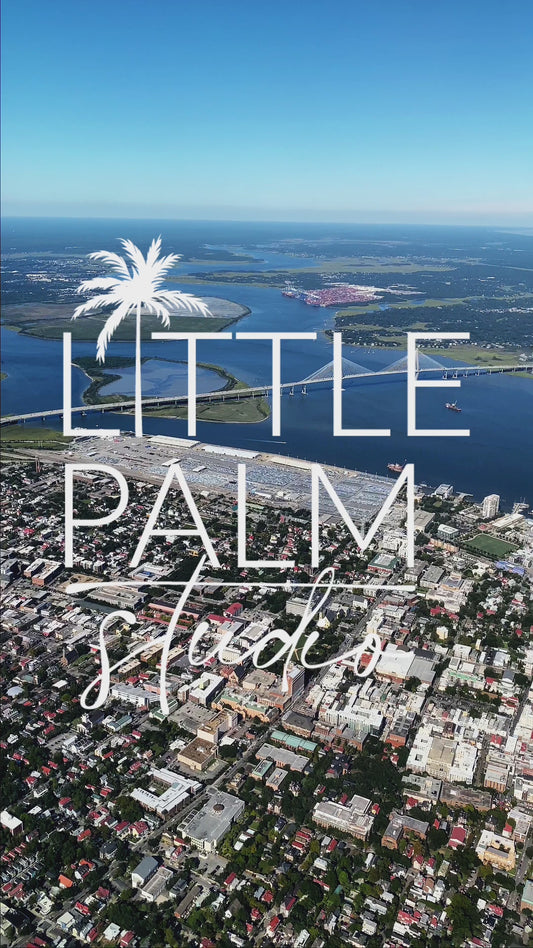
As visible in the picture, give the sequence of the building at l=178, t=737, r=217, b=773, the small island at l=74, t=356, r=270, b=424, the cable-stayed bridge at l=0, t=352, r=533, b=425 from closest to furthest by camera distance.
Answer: the building at l=178, t=737, r=217, b=773, the small island at l=74, t=356, r=270, b=424, the cable-stayed bridge at l=0, t=352, r=533, b=425

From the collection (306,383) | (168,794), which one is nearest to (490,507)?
(168,794)

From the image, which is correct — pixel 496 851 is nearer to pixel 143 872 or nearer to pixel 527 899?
pixel 527 899

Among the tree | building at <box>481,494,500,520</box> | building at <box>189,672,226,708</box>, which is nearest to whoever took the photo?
the tree

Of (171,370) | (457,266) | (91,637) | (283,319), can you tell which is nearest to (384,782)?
(91,637)

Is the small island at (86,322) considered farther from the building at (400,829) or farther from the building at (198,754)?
the building at (400,829)

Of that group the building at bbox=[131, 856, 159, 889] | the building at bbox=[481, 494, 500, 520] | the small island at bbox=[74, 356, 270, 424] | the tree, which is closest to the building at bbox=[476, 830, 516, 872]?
the tree

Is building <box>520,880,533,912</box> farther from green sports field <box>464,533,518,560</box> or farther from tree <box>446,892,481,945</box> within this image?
green sports field <box>464,533,518,560</box>

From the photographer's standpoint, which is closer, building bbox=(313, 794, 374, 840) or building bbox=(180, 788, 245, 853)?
building bbox=(180, 788, 245, 853)

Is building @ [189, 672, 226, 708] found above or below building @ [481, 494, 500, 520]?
below

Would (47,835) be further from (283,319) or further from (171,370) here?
(283,319)
